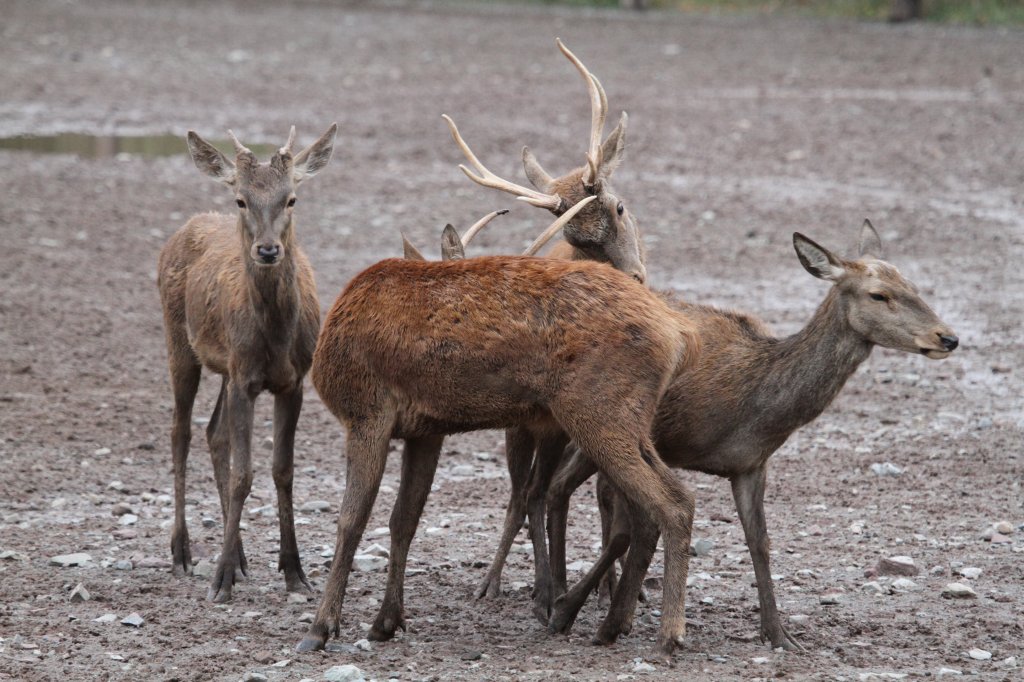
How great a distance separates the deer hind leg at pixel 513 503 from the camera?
7.48m

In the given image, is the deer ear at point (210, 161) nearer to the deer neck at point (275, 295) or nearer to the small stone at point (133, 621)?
the deer neck at point (275, 295)

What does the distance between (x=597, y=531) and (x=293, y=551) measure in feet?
5.85

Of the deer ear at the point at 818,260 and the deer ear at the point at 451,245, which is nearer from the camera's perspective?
the deer ear at the point at 818,260

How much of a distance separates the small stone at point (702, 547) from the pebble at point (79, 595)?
3.04m

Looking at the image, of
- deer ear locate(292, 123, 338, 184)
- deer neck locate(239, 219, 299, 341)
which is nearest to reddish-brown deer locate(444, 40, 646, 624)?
deer ear locate(292, 123, 338, 184)

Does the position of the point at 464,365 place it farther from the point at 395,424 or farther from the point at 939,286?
the point at 939,286

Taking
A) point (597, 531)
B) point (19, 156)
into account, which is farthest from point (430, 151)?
point (597, 531)

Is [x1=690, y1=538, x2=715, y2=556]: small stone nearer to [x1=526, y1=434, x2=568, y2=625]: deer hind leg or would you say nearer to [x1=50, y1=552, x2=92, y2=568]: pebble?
[x1=526, y1=434, x2=568, y2=625]: deer hind leg

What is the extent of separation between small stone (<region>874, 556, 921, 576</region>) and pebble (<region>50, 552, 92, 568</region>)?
397 cm

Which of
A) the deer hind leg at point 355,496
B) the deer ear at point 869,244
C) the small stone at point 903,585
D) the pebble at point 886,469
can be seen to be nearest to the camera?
the deer hind leg at point 355,496

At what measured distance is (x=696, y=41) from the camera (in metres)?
25.0

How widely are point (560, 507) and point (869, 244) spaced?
2.02 metres

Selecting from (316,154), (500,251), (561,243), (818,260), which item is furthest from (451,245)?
(500,251)

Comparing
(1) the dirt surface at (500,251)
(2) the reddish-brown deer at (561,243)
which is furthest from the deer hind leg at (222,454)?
(2) the reddish-brown deer at (561,243)
